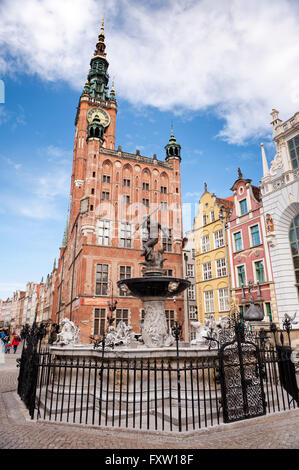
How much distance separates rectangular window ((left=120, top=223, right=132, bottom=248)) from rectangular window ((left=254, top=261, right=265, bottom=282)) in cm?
1212

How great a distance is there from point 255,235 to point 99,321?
15.5m

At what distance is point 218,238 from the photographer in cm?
2878

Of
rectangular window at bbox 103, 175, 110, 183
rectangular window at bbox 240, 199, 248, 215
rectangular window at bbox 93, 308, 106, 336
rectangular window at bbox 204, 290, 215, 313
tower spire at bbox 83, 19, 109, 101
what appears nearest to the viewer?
rectangular window at bbox 93, 308, 106, 336

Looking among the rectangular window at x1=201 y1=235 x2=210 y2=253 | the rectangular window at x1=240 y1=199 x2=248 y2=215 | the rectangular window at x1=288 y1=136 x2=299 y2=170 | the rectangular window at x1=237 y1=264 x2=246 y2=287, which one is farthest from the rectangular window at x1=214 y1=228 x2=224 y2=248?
the rectangular window at x1=288 y1=136 x2=299 y2=170

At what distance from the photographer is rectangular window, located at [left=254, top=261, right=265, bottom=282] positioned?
2300cm

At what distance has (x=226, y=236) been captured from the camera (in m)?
27.4

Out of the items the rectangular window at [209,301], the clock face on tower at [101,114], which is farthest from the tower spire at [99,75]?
the rectangular window at [209,301]

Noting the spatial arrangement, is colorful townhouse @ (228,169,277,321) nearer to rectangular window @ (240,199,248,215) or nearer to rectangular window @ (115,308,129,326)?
rectangular window @ (240,199,248,215)

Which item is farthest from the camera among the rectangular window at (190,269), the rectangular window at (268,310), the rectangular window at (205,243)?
the rectangular window at (190,269)

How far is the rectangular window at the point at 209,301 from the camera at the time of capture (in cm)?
2823

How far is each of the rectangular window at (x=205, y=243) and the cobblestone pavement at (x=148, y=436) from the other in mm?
24414

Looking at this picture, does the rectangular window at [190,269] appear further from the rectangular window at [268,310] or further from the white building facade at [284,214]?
the white building facade at [284,214]

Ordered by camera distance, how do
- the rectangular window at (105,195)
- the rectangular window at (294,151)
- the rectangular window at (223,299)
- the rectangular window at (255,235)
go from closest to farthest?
the rectangular window at (294,151)
the rectangular window at (255,235)
the rectangular window at (223,299)
the rectangular window at (105,195)
